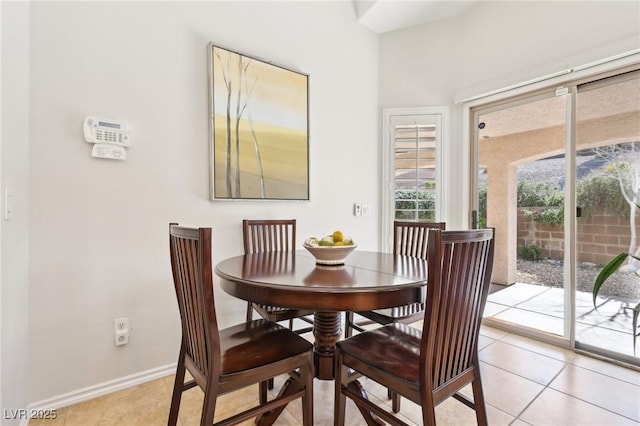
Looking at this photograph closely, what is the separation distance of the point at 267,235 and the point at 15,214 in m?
1.35

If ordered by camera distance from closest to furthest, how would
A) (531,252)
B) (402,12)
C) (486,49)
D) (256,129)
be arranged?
(256,129) < (531,252) < (486,49) < (402,12)

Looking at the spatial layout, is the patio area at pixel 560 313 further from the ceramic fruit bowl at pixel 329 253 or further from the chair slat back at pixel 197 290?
the chair slat back at pixel 197 290

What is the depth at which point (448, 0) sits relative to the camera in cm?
281

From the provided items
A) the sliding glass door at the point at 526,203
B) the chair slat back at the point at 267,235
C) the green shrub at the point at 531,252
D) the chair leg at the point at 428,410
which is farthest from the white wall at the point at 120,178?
the green shrub at the point at 531,252

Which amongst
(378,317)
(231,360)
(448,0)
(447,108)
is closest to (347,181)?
(447,108)

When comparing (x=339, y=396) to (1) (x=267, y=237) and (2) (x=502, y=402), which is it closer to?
(2) (x=502, y=402)

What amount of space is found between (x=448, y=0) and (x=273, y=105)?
185 centimetres

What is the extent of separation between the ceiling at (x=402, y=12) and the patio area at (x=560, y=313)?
2572 mm

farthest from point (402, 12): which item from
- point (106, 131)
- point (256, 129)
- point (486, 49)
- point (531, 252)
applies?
point (106, 131)

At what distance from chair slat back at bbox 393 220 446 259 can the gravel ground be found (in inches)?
44.4

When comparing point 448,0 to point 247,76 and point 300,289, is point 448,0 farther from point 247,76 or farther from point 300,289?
point 300,289

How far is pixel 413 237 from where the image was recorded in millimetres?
2342

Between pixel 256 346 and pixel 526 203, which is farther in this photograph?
pixel 526 203

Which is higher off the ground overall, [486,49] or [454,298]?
[486,49]
